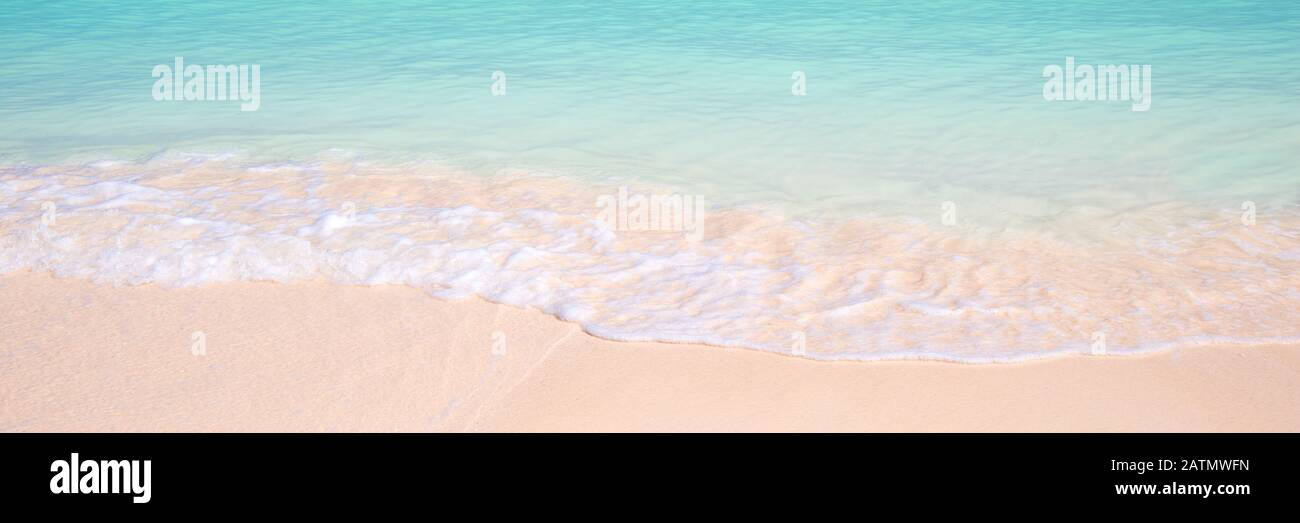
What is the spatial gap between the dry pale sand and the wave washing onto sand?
17cm

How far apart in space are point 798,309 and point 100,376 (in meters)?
2.58

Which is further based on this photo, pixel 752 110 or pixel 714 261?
pixel 752 110

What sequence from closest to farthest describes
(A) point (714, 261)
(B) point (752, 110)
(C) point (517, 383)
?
(C) point (517, 383) → (A) point (714, 261) → (B) point (752, 110)

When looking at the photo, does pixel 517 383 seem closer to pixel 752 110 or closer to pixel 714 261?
pixel 714 261

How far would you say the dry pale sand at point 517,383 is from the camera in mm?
3197

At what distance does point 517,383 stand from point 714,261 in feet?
4.82

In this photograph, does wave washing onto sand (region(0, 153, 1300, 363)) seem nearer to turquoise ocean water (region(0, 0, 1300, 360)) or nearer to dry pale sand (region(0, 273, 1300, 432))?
turquoise ocean water (region(0, 0, 1300, 360))

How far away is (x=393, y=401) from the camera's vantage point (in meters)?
3.31

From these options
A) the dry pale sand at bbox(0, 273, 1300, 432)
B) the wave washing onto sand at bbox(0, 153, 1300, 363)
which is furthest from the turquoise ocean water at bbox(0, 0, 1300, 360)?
the dry pale sand at bbox(0, 273, 1300, 432)

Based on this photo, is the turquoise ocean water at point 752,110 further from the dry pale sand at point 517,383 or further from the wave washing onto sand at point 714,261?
the dry pale sand at point 517,383

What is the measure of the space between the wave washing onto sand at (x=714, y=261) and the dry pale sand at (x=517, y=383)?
0.56ft

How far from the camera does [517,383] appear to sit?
3.46 m

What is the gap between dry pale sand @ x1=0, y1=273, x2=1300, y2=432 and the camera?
320 cm

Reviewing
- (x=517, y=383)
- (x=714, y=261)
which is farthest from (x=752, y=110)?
(x=517, y=383)
